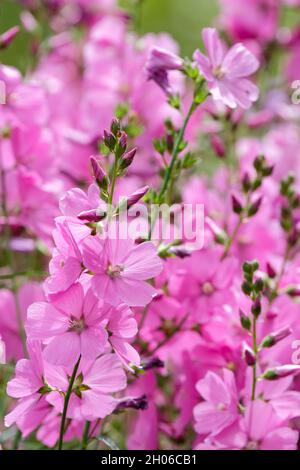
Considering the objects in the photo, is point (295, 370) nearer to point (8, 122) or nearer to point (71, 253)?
point (71, 253)

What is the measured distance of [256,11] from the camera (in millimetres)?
1623

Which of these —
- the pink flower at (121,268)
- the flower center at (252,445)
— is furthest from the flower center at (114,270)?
the flower center at (252,445)

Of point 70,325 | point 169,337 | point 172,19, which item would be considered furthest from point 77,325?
point 172,19

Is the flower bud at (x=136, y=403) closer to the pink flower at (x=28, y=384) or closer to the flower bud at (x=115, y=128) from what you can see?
the pink flower at (x=28, y=384)

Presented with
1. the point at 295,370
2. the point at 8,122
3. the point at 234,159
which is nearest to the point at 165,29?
the point at 234,159

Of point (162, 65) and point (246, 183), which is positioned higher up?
point (162, 65)

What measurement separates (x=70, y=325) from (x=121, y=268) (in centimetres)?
6

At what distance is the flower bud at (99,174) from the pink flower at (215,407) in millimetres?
209

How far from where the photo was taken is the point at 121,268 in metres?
0.67

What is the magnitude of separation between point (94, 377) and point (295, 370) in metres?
0.18

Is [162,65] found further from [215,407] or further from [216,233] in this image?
[215,407]

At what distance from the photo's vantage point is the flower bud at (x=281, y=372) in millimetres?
744

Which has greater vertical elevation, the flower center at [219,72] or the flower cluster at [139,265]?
the flower center at [219,72]

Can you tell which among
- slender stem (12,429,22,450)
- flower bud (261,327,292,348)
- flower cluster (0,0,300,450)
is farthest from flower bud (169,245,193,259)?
slender stem (12,429,22,450)
